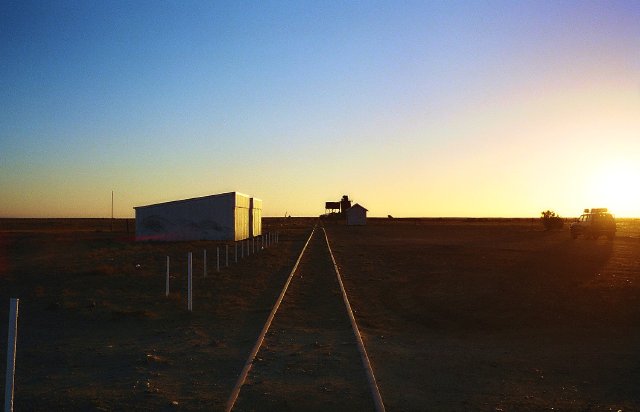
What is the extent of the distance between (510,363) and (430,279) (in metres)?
12.4

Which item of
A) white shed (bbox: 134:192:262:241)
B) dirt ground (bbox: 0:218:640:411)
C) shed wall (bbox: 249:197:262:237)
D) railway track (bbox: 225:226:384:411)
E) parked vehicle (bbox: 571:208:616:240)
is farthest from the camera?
shed wall (bbox: 249:197:262:237)

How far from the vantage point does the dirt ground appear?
7.27m

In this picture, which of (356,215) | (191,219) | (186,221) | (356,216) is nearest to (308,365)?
(191,219)

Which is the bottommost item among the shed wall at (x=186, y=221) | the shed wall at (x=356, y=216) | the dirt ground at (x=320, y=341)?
the dirt ground at (x=320, y=341)

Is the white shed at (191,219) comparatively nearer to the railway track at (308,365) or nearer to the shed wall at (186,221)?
the shed wall at (186,221)

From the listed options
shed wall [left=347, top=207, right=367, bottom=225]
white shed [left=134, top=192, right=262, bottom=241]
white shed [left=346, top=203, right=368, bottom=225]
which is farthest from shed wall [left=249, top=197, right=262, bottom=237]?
shed wall [left=347, top=207, right=367, bottom=225]

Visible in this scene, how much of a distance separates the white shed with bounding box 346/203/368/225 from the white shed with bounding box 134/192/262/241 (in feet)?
217

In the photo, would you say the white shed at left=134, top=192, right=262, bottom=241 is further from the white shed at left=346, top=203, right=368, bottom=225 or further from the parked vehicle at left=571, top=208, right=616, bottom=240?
the white shed at left=346, top=203, right=368, bottom=225

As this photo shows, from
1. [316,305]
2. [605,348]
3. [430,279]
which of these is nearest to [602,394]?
[605,348]

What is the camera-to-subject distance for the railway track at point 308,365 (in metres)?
6.88

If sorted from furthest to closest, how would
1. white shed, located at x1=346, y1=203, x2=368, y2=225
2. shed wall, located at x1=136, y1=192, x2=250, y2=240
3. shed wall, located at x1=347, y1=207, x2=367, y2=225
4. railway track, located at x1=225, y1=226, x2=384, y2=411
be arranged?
1. shed wall, located at x1=347, y1=207, x2=367, y2=225
2. white shed, located at x1=346, y1=203, x2=368, y2=225
3. shed wall, located at x1=136, y1=192, x2=250, y2=240
4. railway track, located at x1=225, y1=226, x2=384, y2=411

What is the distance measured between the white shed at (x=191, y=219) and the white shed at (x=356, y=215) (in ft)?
217

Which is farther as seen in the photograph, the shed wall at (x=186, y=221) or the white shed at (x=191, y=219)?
the shed wall at (x=186, y=221)

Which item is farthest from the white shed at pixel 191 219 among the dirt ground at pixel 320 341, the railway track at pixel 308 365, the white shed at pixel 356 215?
the white shed at pixel 356 215
